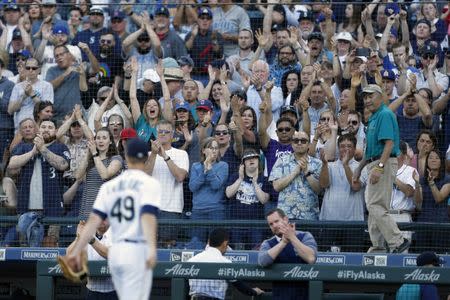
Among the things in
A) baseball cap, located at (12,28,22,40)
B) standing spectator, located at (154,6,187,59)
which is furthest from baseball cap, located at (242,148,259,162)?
baseball cap, located at (12,28,22,40)

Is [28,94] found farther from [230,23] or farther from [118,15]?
[230,23]

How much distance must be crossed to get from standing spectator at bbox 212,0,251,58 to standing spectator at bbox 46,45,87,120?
2.06 m

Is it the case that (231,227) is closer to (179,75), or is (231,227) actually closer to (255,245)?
(255,245)

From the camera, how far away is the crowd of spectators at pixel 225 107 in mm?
13531

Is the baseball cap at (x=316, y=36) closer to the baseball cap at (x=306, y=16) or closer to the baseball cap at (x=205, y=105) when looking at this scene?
the baseball cap at (x=306, y=16)

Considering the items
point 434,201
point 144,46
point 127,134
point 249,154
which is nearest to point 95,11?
point 144,46

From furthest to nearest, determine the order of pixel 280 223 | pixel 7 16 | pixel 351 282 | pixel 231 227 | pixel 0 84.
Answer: pixel 7 16, pixel 0 84, pixel 231 227, pixel 351 282, pixel 280 223

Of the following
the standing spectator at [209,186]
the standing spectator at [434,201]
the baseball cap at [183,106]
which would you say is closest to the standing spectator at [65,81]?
the baseball cap at [183,106]

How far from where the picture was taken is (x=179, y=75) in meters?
15.3

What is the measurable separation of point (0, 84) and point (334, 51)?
14.2ft

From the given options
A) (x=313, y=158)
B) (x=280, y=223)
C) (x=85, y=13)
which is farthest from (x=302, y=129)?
(x=85, y=13)

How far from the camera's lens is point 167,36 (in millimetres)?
16547

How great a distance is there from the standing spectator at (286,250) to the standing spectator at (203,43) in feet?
15.9

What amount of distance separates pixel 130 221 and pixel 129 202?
5.8 inches
